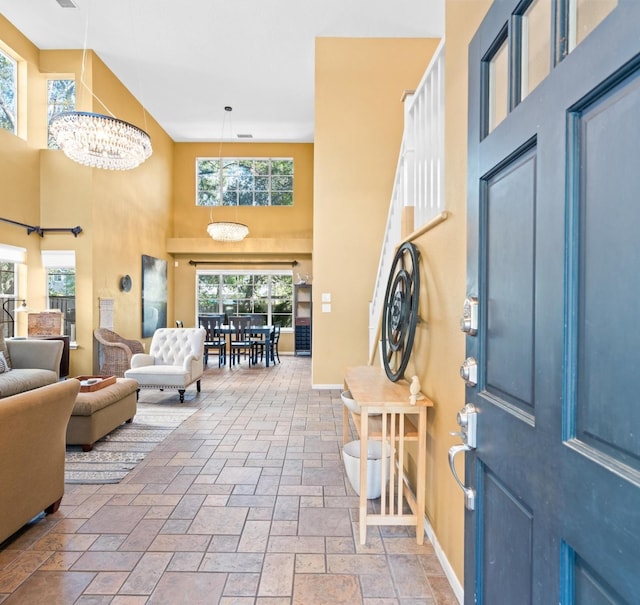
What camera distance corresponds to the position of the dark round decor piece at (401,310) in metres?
2.27

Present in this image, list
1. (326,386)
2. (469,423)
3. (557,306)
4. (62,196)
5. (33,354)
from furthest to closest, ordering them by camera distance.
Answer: (62,196), (326,386), (33,354), (469,423), (557,306)

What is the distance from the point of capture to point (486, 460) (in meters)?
1.03

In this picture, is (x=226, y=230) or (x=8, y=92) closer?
(x=8, y=92)

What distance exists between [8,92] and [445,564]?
7.84 meters

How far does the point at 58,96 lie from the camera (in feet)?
20.0

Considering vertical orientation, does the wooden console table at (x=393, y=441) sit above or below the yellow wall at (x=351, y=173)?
below

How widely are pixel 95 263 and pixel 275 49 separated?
176 inches

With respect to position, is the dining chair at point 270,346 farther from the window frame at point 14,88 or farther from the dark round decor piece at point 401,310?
the dark round decor piece at point 401,310

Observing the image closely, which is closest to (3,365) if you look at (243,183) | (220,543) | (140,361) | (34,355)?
(34,355)

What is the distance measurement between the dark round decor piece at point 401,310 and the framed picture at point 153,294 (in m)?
6.47

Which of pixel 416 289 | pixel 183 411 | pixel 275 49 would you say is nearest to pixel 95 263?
pixel 183 411

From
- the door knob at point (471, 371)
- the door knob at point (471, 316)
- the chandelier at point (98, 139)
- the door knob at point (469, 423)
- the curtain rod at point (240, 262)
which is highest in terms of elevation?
the chandelier at point (98, 139)

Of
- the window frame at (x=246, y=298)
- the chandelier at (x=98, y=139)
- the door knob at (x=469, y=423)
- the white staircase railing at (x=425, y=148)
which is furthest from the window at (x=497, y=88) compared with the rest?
the window frame at (x=246, y=298)

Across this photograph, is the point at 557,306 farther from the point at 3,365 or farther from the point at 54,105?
the point at 54,105
